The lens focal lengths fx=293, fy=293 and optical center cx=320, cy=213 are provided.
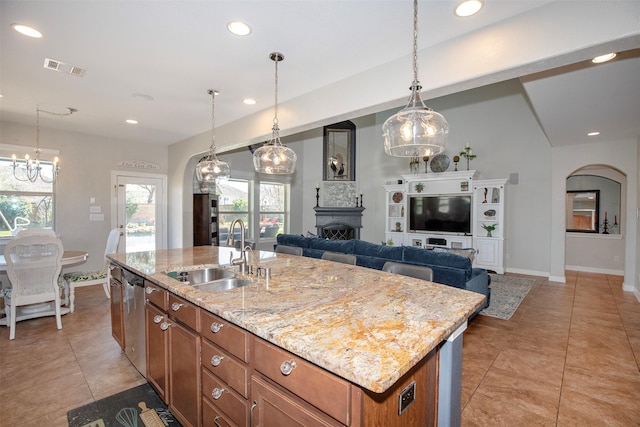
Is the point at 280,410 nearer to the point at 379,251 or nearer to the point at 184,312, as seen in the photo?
the point at 184,312

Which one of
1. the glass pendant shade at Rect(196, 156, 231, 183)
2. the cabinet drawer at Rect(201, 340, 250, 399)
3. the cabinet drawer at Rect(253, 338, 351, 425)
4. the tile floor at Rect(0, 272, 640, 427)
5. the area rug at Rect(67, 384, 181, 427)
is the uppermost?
the glass pendant shade at Rect(196, 156, 231, 183)

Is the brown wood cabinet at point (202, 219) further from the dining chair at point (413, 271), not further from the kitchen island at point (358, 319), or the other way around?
the dining chair at point (413, 271)

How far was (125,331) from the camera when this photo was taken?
256 cm

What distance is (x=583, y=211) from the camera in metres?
6.87

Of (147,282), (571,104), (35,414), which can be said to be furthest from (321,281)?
(571,104)

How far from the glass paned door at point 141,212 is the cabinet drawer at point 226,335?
17.0 ft

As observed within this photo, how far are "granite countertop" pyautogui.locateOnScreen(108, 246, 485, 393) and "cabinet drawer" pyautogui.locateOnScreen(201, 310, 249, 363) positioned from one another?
0.06m

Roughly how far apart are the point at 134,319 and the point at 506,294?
5169 millimetres

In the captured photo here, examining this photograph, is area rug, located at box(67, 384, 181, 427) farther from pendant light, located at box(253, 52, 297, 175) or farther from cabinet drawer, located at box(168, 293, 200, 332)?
pendant light, located at box(253, 52, 297, 175)

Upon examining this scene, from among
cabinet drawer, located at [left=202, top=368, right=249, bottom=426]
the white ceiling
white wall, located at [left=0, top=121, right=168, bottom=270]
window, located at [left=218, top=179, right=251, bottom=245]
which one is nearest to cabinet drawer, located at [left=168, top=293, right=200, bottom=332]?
cabinet drawer, located at [left=202, top=368, right=249, bottom=426]

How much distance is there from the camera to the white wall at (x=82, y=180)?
4910 mm

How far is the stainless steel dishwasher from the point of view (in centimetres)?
222

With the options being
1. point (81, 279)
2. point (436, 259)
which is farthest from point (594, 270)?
point (81, 279)

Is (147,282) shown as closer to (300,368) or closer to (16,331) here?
(300,368)
